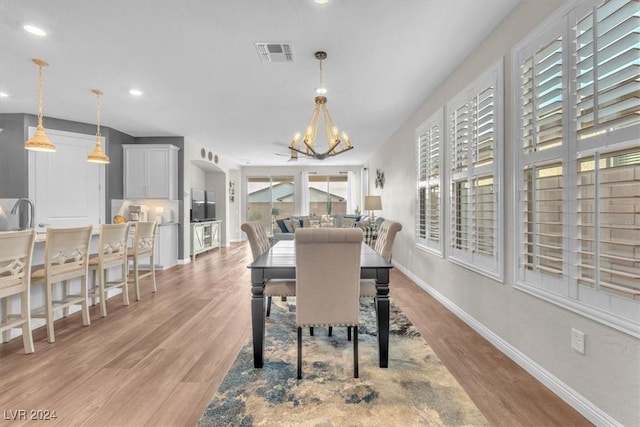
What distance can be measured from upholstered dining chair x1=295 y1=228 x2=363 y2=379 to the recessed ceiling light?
9.24 feet

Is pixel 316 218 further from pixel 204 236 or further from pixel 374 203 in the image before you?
pixel 204 236

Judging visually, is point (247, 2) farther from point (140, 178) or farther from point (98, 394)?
point (140, 178)

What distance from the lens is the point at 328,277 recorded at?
6.65ft

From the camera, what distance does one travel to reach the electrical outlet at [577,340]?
1.71 metres

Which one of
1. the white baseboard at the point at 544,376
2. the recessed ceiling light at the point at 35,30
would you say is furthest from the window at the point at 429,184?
the recessed ceiling light at the point at 35,30

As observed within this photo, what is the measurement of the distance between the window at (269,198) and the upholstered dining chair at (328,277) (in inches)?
349

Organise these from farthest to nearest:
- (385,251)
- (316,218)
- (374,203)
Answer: (374,203) → (316,218) → (385,251)

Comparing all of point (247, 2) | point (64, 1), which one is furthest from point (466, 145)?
point (64, 1)

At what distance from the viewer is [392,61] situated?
309 cm

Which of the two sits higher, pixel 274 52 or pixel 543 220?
pixel 274 52

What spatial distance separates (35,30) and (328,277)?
3169 millimetres

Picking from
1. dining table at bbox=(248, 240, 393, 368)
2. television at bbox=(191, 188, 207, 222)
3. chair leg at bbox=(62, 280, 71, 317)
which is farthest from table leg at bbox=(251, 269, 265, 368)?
television at bbox=(191, 188, 207, 222)

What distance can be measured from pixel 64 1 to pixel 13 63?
5.20 feet

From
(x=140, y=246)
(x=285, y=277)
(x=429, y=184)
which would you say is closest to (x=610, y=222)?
(x=285, y=277)
